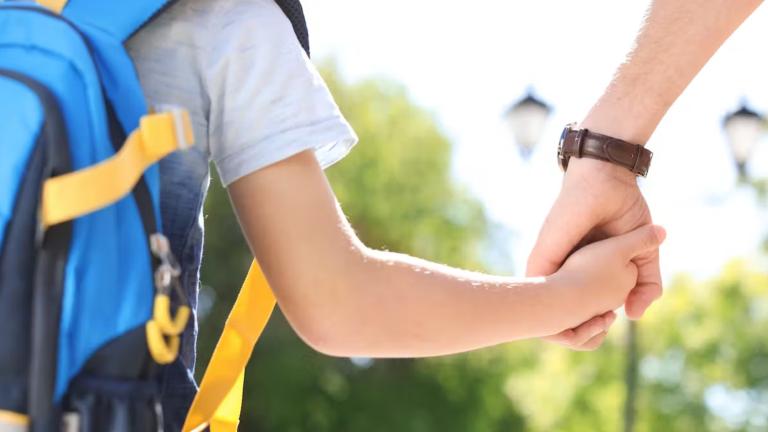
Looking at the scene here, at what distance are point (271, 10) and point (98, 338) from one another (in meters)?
0.61

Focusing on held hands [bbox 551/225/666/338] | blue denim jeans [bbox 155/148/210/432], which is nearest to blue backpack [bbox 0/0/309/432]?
blue denim jeans [bbox 155/148/210/432]

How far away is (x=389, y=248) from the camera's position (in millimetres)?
25016

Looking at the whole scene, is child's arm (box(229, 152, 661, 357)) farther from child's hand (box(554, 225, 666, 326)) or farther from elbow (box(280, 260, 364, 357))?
child's hand (box(554, 225, 666, 326))

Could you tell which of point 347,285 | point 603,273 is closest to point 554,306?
point 603,273

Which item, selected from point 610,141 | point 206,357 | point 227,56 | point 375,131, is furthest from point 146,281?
point 375,131

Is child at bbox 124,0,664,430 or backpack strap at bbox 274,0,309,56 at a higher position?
backpack strap at bbox 274,0,309,56

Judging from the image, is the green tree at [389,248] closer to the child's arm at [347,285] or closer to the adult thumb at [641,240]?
the adult thumb at [641,240]

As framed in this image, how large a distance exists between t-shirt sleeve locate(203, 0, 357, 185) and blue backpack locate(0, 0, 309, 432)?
0.13 metres

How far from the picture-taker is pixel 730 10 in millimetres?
2738

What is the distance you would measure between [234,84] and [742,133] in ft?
34.3

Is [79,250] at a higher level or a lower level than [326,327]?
higher

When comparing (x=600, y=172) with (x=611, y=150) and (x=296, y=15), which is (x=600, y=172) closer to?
(x=611, y=150)

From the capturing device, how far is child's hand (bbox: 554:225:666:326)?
2.17 meters

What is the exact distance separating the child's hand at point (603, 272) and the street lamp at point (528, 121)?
316 inches
